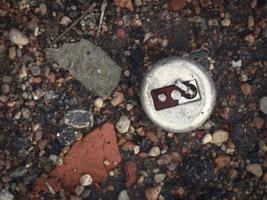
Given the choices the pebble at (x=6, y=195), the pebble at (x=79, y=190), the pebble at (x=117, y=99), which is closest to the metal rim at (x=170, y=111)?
the pebble at (x=117, y=99)

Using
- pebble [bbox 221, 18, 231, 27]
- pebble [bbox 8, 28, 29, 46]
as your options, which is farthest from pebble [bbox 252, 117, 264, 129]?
pebble [bbox 8, 28, 29, 46]

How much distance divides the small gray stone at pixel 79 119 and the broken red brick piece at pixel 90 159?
0.06 m

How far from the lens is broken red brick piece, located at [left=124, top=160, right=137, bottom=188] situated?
2922mm

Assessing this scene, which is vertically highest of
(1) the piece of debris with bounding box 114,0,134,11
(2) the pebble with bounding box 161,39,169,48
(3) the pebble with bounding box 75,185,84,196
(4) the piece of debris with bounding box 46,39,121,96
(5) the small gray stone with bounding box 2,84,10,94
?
(1) the piece of debris with bounding box 114,0,134,11

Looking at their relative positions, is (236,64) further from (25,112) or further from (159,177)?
(25,112)

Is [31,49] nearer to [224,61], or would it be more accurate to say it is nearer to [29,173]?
[29,173]

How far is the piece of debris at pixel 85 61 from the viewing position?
9.71 ft

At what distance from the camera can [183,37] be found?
2.96 meters

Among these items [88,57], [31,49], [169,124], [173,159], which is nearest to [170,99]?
[169,124]

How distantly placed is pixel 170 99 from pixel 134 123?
0.26 meters

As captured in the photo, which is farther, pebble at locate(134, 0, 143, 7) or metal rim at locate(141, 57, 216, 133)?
pebble at locate(134, 0, 143, 7)

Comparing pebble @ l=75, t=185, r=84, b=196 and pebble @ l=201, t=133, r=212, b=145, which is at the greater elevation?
pebble @ l=201, t=133, r=212, b=145

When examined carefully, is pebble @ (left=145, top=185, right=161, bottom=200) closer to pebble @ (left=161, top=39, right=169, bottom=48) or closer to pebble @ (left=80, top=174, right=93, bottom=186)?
pebble @ (left=80, top=174, right=93, bottom=186)

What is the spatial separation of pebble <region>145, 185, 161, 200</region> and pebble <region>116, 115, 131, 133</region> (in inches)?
14.8
